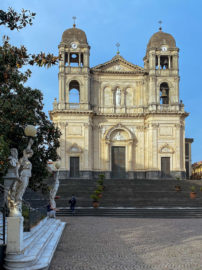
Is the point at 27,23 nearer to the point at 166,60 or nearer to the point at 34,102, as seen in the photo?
the point at 34,102

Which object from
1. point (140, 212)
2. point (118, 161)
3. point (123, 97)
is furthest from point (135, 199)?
point (123, 97)

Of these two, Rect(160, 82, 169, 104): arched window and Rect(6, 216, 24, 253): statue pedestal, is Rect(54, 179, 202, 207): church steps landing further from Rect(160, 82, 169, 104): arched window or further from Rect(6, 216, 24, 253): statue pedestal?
Rect(6, 216, 24, 253): statue pedestal

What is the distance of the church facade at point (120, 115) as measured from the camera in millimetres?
41531

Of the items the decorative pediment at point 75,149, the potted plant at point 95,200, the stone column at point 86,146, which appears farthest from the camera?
the decorative pediment at point 75,149

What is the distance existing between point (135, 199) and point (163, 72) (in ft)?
59.7

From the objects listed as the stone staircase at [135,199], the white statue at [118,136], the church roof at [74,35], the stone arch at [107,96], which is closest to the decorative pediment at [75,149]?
the white statue at [118,136]

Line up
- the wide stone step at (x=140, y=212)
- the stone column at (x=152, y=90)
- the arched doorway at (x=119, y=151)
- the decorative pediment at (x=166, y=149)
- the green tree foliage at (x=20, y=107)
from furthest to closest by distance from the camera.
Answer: the arched doorway at (x=119, y=151), the stone column at (x=152, y=90), the decorative pediment at (x=166, y=149), the wide stone step at (x=140, y=212), the green tree foliage at (x=20, y=107)

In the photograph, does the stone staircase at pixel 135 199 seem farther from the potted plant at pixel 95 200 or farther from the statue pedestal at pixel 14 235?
the statue pedestal at pixel 14 235

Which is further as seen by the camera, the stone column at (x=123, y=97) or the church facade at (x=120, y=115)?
the stone column at (x=123, y=97)

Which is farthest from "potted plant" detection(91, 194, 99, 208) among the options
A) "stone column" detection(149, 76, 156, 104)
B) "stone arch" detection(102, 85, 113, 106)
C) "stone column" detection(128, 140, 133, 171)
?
"stone arch" detection(102, 85, 113, 106)

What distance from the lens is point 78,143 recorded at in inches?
1636

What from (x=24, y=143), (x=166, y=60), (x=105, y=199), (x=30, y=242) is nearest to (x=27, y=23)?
(x=30, y=242)

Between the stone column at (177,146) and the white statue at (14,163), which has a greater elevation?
the stone column at (177,146)

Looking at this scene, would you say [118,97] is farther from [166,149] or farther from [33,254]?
[33,254]
